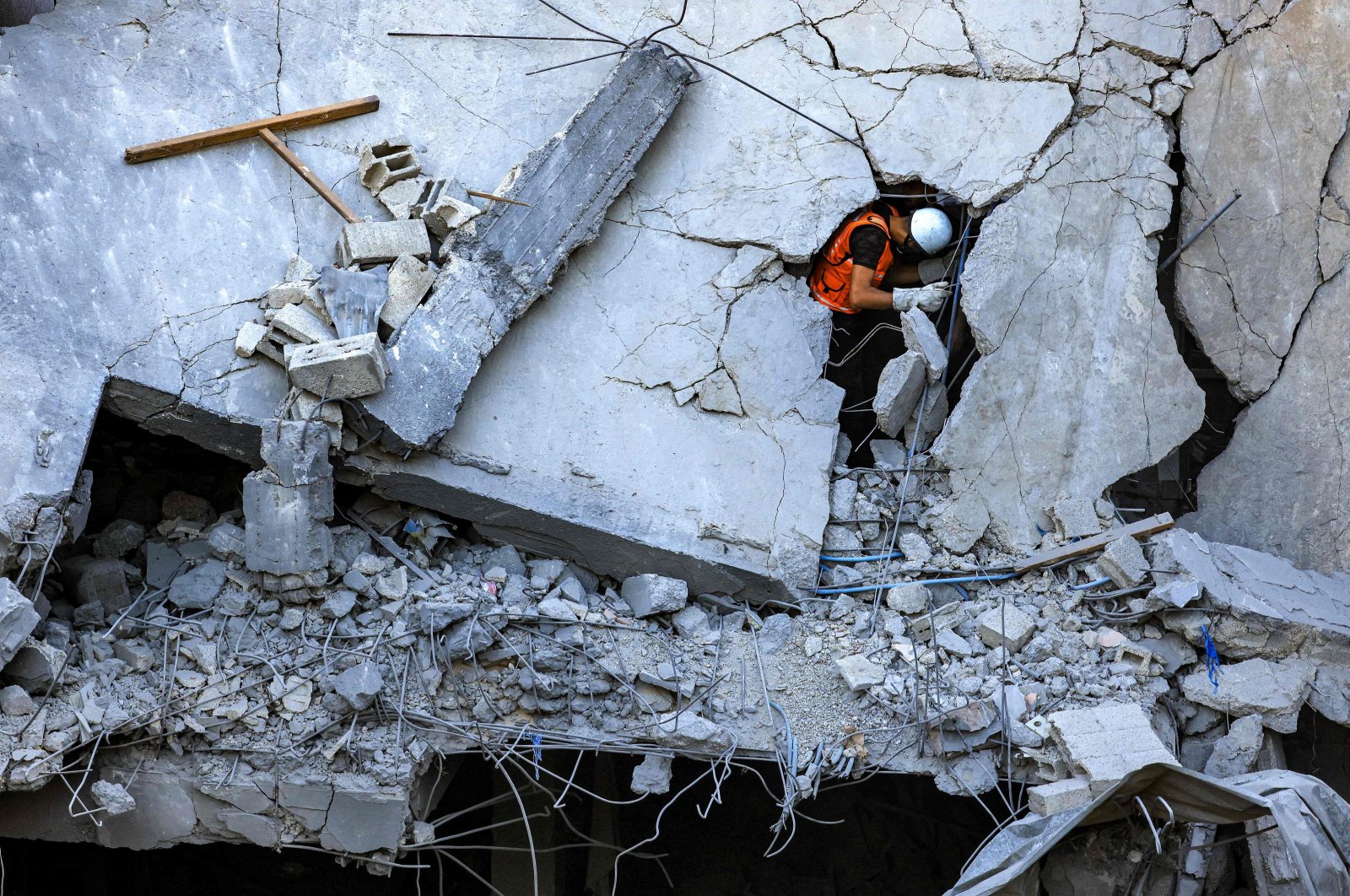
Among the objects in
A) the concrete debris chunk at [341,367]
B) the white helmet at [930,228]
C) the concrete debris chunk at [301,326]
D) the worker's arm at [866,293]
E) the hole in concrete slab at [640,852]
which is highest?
the white helmet at [930,228]

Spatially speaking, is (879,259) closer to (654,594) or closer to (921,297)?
(921,297)

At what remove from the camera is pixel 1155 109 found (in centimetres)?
521

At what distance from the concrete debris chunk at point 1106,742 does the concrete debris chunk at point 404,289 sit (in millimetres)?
2861

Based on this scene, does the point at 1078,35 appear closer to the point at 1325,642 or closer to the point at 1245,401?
the point at 1245,401

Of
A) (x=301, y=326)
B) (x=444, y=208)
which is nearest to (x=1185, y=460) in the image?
(x=444, y=208)

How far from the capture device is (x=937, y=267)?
5.27 m

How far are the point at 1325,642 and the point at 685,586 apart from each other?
2501 millimetres

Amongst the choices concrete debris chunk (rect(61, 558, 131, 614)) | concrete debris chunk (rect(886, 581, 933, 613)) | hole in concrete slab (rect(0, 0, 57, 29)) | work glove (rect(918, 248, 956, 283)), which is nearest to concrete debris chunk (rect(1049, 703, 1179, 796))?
concrete debris chunk (rect(886, 581, 933, 613))

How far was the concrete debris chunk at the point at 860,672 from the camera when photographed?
14.6 ft

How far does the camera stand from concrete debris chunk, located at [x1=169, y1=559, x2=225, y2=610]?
4367mm

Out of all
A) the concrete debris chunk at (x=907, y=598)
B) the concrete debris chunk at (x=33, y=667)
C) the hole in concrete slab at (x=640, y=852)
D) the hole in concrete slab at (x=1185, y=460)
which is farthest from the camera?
the hole in concrete slab at (x=640, y=852)

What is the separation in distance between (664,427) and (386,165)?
5.02 ft

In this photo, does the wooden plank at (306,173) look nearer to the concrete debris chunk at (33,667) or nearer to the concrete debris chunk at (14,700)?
the concrete debris chunk at (33,667)

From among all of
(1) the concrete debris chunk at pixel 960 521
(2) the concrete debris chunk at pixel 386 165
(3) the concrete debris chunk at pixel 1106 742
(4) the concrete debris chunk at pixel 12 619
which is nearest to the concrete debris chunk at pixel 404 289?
(2) the concrete debris chunk at pixel 386 165
